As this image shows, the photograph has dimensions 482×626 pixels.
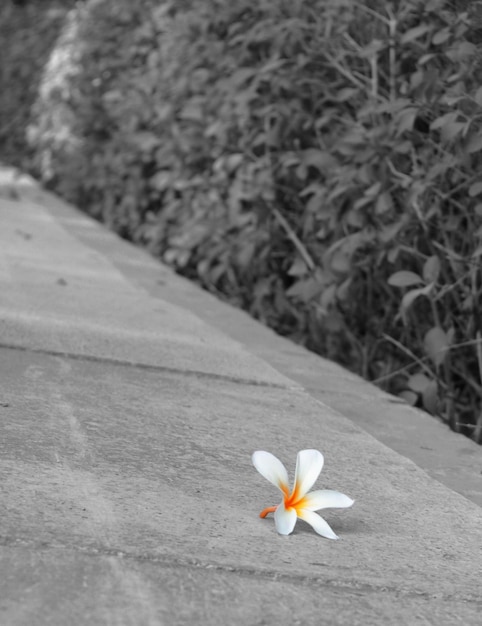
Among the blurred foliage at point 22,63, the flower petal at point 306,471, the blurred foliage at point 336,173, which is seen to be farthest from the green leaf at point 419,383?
the blurred foliage at point 22,63

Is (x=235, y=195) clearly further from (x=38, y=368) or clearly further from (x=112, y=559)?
(x=112, y=559)

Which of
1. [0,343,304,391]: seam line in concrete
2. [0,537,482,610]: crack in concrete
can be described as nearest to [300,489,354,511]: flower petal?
[0,537,482,610]: crack in concrete

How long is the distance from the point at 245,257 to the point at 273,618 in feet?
8.25

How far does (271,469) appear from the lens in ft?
5.45

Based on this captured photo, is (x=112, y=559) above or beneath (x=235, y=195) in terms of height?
beneath

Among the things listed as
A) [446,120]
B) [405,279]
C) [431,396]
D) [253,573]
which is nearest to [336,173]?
[405,279]

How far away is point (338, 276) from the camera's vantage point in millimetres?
3107

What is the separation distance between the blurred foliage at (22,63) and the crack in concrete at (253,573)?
8220mm

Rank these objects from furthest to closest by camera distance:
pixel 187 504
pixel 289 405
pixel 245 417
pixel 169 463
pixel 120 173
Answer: pixel 120 173
pixel 289 405
pixel 245 417
pixel 169 463
pixel 187 504

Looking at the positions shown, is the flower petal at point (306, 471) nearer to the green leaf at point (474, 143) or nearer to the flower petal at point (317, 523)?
the flower petal at point (317, 523)

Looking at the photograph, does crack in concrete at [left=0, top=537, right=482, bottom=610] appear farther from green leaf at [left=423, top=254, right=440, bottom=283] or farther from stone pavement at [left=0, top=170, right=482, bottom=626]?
green leaf at [left=423, top=254, right=440, bottom=283]

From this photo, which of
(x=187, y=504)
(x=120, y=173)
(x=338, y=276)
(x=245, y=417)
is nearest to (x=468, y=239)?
(x=338, y=276)

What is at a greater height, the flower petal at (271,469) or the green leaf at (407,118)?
the green leaf at (407,118)

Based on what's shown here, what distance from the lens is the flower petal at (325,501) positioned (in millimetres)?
1627
